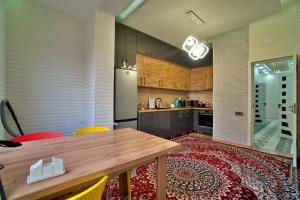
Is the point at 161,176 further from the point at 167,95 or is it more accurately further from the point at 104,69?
the point at 167,95

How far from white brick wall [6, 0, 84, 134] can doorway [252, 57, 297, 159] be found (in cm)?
425

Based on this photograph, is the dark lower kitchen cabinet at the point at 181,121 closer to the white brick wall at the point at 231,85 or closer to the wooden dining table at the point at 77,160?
the white brick wall at the point at 231,85

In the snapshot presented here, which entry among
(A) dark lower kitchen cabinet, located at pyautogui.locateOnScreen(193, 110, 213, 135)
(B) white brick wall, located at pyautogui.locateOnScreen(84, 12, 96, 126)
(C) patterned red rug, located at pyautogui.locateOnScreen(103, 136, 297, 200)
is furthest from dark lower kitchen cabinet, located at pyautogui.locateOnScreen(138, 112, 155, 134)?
(A) dark lower kitchen cabinet, located at pyautogui.locateOnScreen(193, 110, 213, 135)

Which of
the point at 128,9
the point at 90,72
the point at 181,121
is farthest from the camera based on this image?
the point at 181,121

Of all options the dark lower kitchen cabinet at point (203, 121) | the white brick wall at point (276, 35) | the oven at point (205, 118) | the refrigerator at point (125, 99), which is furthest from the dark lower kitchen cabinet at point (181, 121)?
the white brick wall at point (276, 35)

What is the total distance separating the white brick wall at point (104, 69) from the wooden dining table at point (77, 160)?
138cm

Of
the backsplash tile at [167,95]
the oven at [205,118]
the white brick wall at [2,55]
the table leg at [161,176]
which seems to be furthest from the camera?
the oven at [205,118]

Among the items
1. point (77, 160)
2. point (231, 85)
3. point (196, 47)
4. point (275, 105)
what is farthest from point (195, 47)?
point (275, 105)

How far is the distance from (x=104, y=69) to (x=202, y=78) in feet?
11.7

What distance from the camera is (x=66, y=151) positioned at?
107 centimetres

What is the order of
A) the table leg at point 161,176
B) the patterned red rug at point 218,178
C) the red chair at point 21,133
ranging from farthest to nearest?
the patterned red rug at point 218,178, the red chair at point 21,133, the table leg at point 161,176

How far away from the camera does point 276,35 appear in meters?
3.14

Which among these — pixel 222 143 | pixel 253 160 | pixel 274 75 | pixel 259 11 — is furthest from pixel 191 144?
pixel 274 75

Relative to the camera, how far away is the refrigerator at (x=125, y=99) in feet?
9.90
